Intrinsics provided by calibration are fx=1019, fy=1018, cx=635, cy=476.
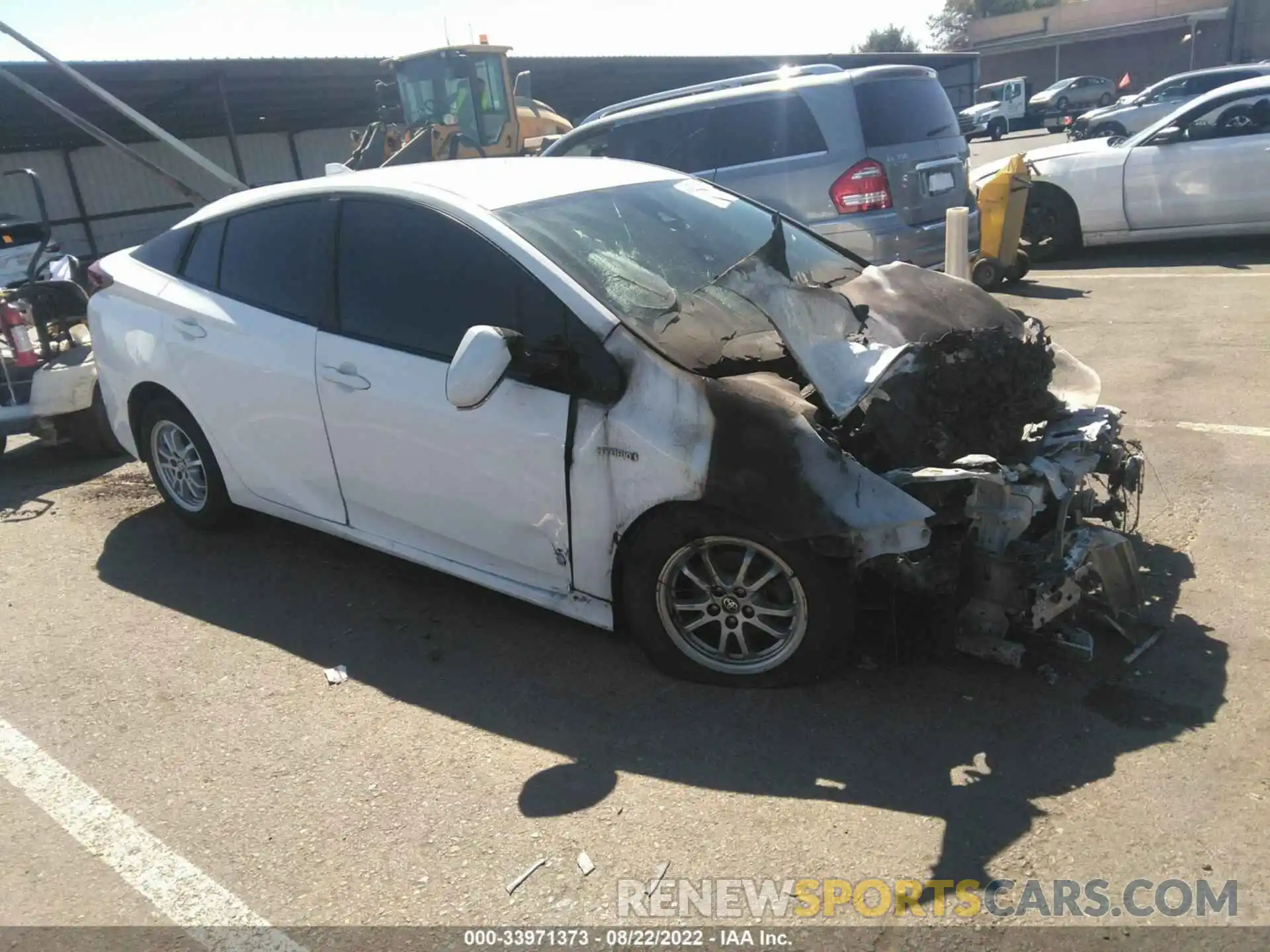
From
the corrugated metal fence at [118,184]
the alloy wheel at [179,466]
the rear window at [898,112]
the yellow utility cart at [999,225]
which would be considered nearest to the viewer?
the alloy wheel at [179,466]

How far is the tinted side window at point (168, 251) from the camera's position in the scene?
495cm

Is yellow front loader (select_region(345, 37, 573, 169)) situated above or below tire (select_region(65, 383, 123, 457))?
above

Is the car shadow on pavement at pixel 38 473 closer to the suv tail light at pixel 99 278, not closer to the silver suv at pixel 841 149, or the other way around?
the suv tail light at pixel 99 278

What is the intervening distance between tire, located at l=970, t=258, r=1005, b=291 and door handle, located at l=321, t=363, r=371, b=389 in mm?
7294

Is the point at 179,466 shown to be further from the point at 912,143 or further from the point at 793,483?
the point at 912,143

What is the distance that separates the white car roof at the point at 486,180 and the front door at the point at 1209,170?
768 centimetres

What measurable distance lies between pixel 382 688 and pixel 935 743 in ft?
6.48

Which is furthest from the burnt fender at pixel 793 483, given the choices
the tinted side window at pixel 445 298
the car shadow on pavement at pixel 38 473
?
the car shadow on pavement at pixel 38 473

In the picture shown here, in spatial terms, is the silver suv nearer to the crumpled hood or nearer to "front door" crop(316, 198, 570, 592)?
the crumpled hood

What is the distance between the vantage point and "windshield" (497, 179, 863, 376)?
11.4ft

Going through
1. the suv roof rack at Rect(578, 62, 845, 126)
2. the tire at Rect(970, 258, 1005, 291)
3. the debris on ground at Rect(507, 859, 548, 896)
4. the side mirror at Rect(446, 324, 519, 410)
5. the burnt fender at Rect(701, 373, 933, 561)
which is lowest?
the debris on ground at Rect(507, 859, 548, 896)

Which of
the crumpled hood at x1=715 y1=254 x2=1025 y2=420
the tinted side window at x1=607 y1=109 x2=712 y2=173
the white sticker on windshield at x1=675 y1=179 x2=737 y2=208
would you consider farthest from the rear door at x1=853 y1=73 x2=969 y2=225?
the crumpled hood at x1=715 y1=254 x2=1025 y2=420

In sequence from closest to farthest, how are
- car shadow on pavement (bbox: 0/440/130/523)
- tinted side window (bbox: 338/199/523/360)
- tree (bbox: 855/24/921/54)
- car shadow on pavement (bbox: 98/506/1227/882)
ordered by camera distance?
1. car shadow on pavement (bbox: 98/506/1227/882)
2. tinted side window (bbox: 338/199/523/360)
3. car shadow on pavement (bbox: 0/440/130/523)
4. tree (bbox: 855/24/921/54)

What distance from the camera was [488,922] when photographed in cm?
262
